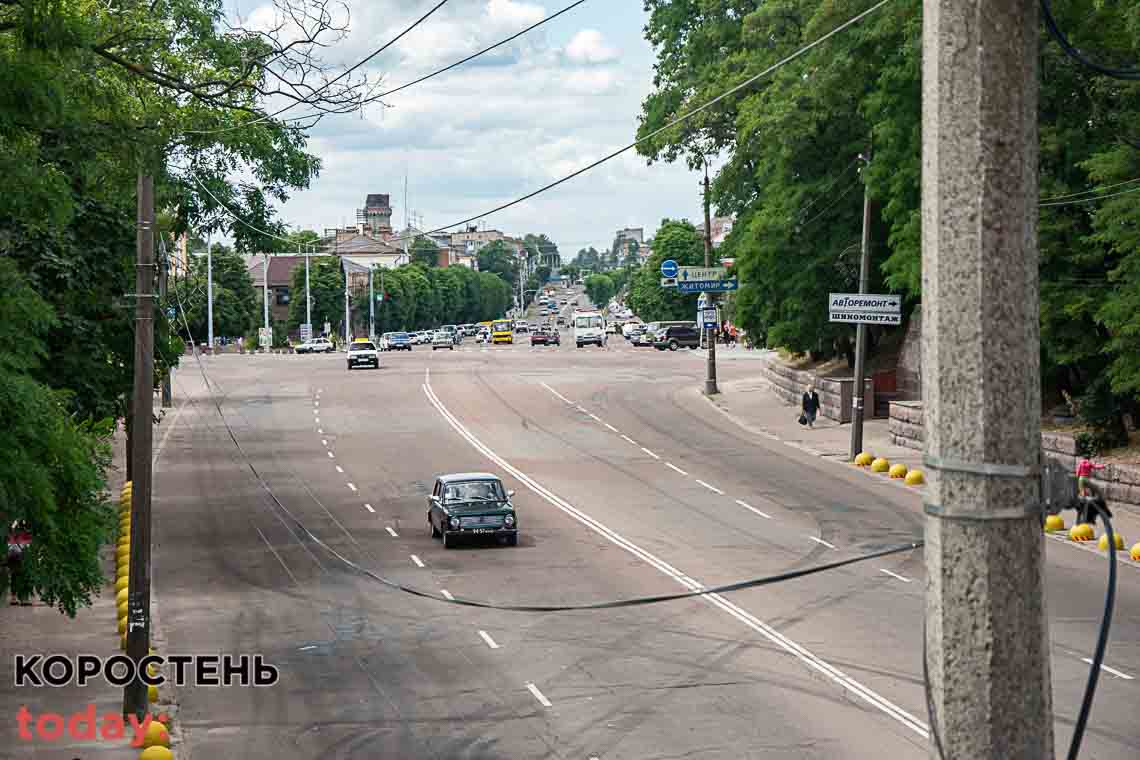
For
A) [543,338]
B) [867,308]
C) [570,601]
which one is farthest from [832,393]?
[543,338]

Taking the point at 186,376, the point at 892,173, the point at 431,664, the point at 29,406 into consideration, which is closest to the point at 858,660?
the point at 431,664

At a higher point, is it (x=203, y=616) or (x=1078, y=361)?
(x=1078, y=361)

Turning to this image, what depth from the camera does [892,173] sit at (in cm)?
4456

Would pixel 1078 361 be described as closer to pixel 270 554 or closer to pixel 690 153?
pixel 270 554

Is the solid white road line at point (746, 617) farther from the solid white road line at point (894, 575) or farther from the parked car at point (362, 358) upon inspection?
the parked car at point (362, 358)

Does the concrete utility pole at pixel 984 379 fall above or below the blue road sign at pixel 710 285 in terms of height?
below

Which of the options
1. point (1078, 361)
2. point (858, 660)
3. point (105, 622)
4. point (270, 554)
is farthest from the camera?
point (1078, 361)

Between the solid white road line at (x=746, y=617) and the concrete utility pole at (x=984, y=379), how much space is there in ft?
20.3

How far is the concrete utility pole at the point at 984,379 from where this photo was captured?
4031mm

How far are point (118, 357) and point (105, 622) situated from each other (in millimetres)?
7904

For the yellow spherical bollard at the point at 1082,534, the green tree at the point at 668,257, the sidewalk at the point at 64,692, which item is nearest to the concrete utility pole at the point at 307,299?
the green tree at the point at 668,257

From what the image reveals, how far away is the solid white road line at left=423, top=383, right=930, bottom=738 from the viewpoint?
1717cm

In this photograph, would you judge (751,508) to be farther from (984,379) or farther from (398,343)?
(398,343)

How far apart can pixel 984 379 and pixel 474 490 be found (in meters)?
27.8
